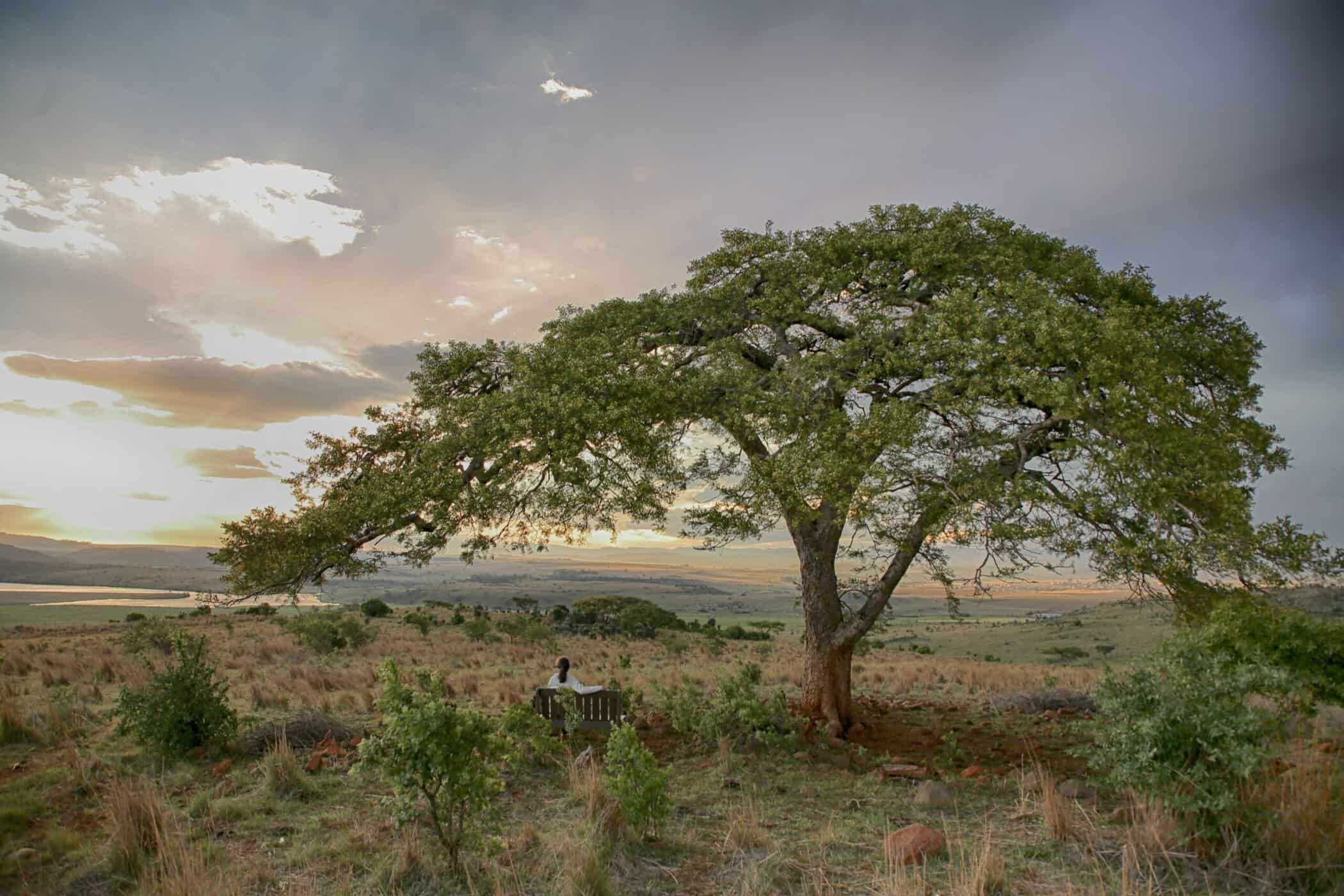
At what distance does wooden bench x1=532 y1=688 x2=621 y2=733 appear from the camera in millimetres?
11109

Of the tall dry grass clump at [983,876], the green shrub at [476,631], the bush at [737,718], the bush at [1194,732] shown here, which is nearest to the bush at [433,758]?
the tall dry grass clump at [983,876]

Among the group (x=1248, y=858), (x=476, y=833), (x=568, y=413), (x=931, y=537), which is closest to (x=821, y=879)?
(x=476, y=833)

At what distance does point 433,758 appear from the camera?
234 inches

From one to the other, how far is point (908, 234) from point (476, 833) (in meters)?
10.1

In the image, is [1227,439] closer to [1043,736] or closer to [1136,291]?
[1136,291]

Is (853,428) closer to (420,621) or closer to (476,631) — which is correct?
(476,631)

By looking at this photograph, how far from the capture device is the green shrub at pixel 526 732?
9672 mm

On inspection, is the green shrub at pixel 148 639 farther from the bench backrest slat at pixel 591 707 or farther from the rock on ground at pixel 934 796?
the rock on ground at pixel 934 796

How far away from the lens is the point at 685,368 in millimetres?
12242

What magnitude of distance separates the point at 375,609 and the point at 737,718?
123 feet

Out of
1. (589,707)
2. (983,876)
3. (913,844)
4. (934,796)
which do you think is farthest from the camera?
(589,707)

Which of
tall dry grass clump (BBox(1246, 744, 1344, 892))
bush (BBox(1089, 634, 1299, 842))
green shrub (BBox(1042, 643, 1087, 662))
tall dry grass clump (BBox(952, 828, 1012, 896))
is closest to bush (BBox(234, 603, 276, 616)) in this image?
green shrub (BBox(1042, 643, 1087, 662))

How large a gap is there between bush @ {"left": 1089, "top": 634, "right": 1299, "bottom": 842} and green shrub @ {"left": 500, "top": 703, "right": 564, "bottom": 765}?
20.8ft

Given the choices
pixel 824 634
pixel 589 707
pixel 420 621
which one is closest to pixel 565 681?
pixel 589 707
